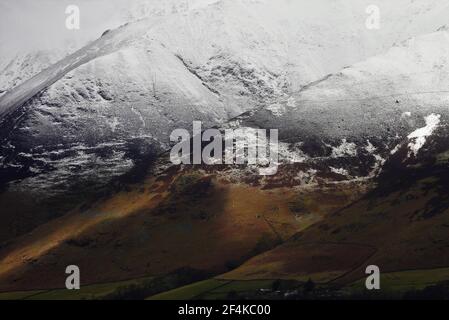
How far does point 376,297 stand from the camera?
18800 cm
